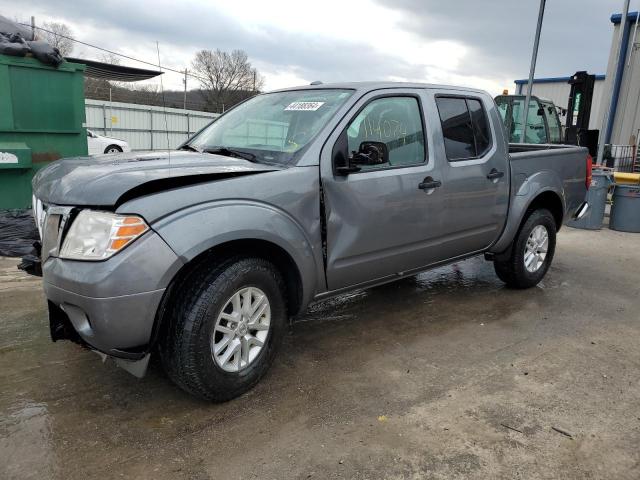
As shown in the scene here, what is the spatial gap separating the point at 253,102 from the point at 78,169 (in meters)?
1.65

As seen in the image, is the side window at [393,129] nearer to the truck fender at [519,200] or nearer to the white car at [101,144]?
the truck fender at [519,200]

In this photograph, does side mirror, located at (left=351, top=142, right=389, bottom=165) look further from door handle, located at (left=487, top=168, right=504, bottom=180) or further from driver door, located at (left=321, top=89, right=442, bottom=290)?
door handle, located at (left=487, top=168, right=504, bottom=180)

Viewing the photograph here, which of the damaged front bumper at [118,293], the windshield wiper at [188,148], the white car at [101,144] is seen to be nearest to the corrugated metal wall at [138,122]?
the white car at [101,144]

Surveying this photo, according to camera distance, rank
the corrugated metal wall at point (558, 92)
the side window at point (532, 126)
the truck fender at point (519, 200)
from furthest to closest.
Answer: the corrugated metal wall at point (558, 92)
the side window at point (532, 126)
the truck fender at point (519, 200)

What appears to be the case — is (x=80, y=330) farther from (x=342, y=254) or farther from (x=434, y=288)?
(x=434, y=288)

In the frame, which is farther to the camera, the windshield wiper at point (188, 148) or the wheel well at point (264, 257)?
the windshield wiper at point (188, 148)

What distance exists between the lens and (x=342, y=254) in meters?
3.26

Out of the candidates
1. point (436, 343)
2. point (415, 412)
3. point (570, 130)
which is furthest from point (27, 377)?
point (570, 130)

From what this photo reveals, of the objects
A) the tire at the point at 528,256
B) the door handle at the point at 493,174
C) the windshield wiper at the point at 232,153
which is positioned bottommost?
the tire at the point at 528,256

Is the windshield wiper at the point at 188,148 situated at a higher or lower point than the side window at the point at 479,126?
lower

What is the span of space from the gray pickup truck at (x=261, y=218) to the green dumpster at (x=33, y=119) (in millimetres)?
4165

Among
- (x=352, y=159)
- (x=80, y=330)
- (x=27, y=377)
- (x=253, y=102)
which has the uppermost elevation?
(x=253, y=102)

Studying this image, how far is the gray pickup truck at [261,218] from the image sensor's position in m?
2.41

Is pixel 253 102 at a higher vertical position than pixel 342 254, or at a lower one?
higher
